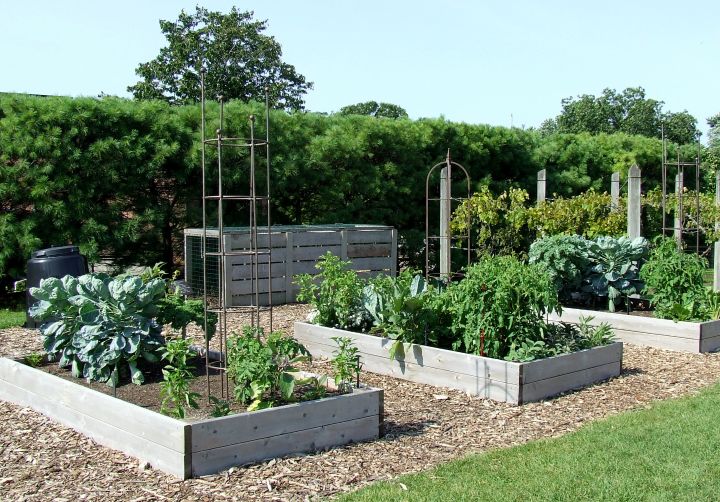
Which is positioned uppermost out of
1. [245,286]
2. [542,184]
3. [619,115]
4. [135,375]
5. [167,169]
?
[619,115]

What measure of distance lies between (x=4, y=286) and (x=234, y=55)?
24917mm

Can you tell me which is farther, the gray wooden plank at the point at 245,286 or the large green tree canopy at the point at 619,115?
the large green tree canopy at the point at 619,115

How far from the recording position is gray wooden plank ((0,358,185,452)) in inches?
181

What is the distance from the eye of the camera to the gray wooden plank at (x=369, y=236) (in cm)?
1187

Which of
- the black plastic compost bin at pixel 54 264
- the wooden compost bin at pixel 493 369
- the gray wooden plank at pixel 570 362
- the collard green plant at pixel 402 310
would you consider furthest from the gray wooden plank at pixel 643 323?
the black plastic compost bin at pixel 54 264

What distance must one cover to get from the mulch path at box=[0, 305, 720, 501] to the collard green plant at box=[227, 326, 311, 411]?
442 millimetres

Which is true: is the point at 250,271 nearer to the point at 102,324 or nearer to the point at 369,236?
the point at 369,236

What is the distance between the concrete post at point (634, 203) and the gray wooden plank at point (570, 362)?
4269mm

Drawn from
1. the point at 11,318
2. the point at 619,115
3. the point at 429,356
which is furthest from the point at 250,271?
the point at 619,115

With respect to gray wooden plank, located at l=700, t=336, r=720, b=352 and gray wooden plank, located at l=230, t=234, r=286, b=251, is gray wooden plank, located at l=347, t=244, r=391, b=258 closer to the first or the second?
gray wooden plank, located at l=230, t=234, r=286, b=251

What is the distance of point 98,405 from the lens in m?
5.17

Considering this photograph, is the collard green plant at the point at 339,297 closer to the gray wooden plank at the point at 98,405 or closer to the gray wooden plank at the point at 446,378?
the gray wooden plank at the point at 446,378

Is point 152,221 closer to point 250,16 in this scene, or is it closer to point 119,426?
point 119,426

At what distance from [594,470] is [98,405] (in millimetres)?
3108
